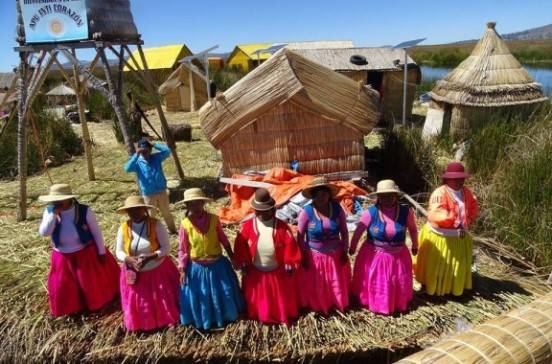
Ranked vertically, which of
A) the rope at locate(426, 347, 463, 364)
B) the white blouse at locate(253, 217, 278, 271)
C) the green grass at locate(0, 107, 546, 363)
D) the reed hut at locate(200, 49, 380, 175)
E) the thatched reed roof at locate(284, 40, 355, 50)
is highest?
the thatched reed roof at locate(284, 40, 355, 50)

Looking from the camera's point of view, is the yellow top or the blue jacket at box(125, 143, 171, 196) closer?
the yellow top

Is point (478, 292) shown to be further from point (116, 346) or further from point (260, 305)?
point (116, 346)

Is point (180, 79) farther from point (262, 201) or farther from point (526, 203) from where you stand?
point (262, 201)

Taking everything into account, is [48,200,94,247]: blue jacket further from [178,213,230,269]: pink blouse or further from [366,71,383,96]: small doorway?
[366,71,383,96]: small doorway

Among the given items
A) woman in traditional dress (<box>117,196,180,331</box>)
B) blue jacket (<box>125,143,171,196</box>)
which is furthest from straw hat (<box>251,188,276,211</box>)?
blue jacket (<box>125,143,171,196</box>)

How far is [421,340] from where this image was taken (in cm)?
351

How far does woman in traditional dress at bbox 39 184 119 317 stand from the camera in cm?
352

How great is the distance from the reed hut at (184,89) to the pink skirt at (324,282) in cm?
1574

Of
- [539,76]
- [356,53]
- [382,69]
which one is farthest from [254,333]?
[539,76]

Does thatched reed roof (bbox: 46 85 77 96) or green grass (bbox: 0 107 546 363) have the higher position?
thatched reed roof (bbox: 46 85 77 96)

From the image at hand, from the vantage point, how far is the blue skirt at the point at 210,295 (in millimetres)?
3453

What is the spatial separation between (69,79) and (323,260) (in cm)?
633

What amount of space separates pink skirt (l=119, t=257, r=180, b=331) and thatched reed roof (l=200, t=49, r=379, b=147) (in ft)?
10.6

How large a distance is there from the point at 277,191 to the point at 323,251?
267 centimetres
